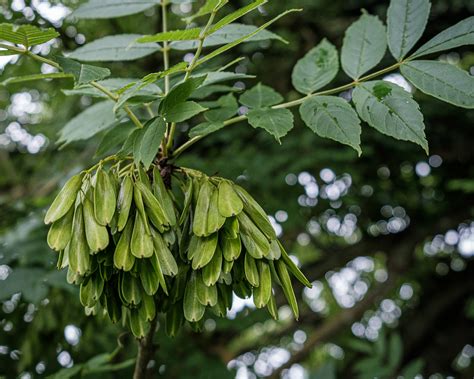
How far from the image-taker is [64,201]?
108cm

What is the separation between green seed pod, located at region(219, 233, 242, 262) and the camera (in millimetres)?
1063

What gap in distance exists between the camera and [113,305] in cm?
114

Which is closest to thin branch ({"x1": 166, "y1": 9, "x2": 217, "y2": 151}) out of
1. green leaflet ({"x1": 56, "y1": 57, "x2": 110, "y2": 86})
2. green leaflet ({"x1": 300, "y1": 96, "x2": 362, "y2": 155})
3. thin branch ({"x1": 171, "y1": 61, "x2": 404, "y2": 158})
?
thin branch ({"x1": 171, "y1": 61, "x2": 404, "y2": 158})

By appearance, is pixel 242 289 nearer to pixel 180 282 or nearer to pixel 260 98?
pixel 180 282

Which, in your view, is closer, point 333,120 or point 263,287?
point 263,287

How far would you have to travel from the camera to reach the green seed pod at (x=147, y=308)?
109 centimetres

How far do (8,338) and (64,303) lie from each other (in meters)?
0.21

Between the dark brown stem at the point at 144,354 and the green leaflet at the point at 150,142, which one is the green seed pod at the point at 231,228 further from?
the dark brown stem at the point at 144,354

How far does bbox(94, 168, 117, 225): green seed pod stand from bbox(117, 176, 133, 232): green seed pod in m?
0.01

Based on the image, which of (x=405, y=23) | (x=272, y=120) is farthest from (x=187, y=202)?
(x=405, y=23)

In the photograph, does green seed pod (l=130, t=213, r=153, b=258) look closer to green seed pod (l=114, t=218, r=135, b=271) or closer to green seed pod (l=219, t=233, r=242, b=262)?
green seed pod (l=114, t=218, r=135, b=271)

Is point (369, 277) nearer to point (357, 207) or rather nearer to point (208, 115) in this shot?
point (357, 207)

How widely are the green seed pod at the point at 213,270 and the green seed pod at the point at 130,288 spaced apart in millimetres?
120

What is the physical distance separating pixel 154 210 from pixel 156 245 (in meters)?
0.06
